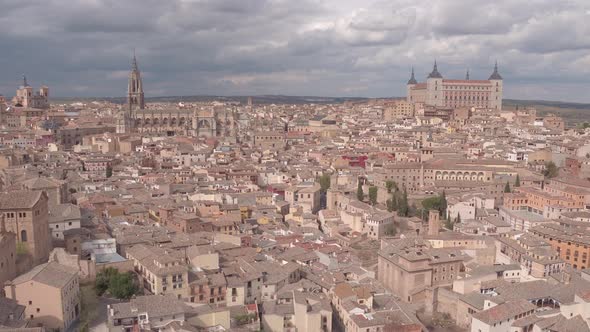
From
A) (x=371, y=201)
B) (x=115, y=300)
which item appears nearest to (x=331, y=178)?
(x=371, y=201)

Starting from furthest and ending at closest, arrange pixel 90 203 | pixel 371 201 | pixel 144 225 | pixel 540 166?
pixel 540 166
pixel 371 201
pixel 90 203
pixel 144 225

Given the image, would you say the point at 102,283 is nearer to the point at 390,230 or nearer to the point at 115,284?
the point at 115,284

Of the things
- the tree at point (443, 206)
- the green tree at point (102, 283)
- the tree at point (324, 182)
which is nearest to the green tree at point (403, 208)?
the tree at point (443, 206)

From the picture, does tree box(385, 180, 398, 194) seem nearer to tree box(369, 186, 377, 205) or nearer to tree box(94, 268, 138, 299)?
tree box(369, 186, 377, 205)

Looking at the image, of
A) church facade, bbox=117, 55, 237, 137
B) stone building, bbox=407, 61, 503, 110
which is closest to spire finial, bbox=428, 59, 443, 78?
stone building, bbox=407, 61, 503, 110

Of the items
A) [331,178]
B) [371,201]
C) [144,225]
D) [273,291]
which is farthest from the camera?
[331,178]

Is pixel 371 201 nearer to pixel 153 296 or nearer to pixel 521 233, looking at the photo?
pixel 521 233

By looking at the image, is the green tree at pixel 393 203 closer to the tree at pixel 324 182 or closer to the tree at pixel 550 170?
the tree at pixel 324 182

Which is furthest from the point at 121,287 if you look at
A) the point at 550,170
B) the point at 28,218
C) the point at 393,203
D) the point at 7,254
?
the point at 550,170
